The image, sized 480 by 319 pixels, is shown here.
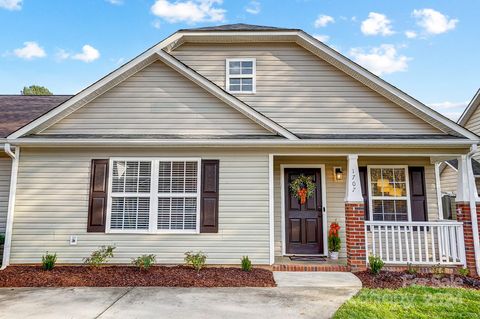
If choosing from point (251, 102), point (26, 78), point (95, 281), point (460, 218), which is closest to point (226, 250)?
point (95, 281)

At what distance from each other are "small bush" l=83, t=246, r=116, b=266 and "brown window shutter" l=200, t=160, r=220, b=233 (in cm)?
195

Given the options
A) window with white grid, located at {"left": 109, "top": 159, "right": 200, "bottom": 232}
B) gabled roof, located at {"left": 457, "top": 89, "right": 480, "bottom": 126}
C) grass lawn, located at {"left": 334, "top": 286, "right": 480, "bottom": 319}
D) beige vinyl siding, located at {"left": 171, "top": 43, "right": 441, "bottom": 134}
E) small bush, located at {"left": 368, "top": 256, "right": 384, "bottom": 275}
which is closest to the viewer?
grass lawn, located at {"left": 334, "top": 286, "right": 480, "bottom": 319}

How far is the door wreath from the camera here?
311 inches

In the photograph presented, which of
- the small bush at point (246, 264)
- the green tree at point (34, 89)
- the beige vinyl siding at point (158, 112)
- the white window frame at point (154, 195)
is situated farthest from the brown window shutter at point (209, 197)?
the green tree at point (34, 89)

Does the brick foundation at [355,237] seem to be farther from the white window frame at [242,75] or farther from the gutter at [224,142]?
the white window frame at [242,75]

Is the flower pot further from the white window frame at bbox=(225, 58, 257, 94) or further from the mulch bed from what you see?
the white window frame at bbox=(225, 58, 257, 94)

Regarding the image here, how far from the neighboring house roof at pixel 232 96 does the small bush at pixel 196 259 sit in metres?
3.09

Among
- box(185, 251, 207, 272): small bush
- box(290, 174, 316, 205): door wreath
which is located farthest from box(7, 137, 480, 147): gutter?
box(185, 251, 207, 272): small bush

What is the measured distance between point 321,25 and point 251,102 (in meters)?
8.20

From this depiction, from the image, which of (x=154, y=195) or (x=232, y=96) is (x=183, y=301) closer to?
(x=154, y=195)

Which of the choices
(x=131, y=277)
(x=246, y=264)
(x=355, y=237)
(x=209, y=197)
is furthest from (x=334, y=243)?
(x=131, y=277)

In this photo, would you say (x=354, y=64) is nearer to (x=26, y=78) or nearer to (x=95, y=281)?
(x=95, y=281)

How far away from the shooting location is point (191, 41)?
339 inches

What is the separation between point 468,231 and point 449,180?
5.78 m
